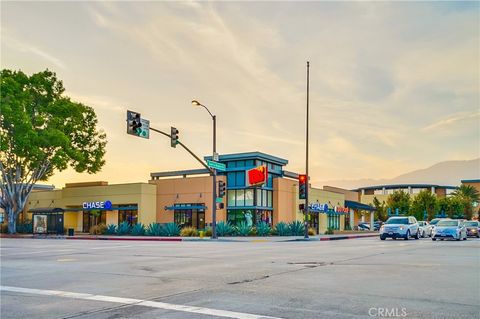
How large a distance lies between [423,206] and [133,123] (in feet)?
244

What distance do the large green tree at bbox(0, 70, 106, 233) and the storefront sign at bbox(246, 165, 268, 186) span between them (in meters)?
17.5

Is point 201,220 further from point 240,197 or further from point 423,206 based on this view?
point 423,206

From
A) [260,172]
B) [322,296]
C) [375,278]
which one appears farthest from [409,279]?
[260,172]

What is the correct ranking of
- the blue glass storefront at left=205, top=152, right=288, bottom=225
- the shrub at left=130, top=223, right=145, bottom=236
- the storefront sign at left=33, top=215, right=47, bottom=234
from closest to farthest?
1. the shrub at left=130, top=223, right=145, bottom=236
2. the storefront sign at left=33, top=215, right=47, bottom=234
3. the blue glass storefront at left=205, top=152, right=288, bottom=225

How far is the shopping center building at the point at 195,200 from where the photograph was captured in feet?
168

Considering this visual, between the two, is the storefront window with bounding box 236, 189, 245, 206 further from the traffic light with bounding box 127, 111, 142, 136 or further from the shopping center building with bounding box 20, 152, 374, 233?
the traffic light with bounding box 127, 111, 142, 136

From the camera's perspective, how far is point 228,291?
9664 mm

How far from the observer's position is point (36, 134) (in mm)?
46625

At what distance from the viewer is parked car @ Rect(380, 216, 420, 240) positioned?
3506cm

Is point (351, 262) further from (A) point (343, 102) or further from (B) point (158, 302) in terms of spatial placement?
(A) point (343, 102)

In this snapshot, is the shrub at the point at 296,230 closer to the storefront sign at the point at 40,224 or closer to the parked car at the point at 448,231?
the parked car at the point at 448,231

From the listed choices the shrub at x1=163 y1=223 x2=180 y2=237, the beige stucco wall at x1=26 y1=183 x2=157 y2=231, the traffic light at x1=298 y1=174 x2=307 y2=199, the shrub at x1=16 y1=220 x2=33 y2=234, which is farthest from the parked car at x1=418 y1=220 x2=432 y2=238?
the shrub at x1=16 y1=220 x2=33 y2=234

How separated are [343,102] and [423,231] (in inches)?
530

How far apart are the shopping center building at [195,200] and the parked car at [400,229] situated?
1606 centimetres
